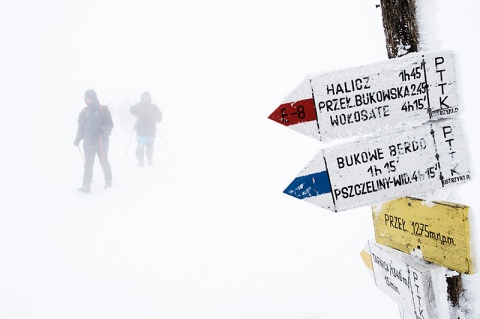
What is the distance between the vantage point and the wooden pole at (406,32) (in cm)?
177

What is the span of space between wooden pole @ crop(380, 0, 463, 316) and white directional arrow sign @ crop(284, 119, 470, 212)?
1.28ft

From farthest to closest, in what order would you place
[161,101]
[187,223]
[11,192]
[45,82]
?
[45,82], [161,101], [11,192], [187,223]

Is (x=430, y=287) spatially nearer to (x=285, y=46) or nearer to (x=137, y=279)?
(x=137, y=279)

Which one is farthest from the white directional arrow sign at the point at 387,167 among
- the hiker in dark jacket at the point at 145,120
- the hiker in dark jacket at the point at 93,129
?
the hiker in dark jacket at the point at 145,120

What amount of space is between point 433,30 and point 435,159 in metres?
0.59

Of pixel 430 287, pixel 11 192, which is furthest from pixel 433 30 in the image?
pixel 11 192

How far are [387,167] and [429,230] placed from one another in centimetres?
34

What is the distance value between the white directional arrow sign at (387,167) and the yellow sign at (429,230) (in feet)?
0.40

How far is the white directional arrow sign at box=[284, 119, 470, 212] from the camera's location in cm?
171

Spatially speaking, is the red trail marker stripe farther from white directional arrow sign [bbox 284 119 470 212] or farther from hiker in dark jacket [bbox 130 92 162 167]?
hiker in dark jacket [bbox 130 92 162 167]

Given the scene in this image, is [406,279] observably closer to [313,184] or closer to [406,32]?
Result: [313,184]

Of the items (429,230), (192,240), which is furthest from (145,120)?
(429,230)

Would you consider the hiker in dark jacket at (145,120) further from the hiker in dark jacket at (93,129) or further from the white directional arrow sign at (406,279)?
the white directional arrow sign at (406,279)

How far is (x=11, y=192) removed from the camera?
10.3 m
